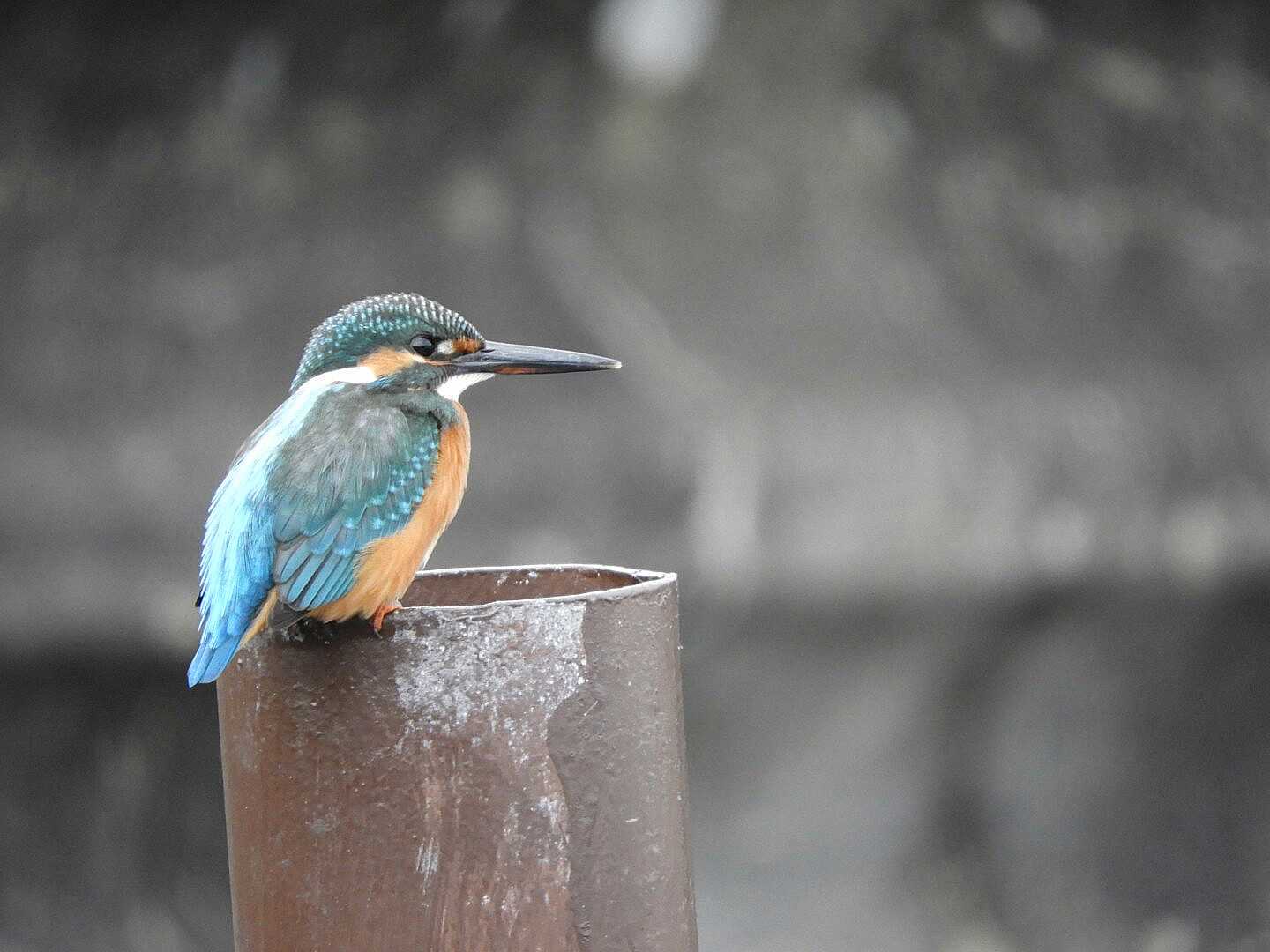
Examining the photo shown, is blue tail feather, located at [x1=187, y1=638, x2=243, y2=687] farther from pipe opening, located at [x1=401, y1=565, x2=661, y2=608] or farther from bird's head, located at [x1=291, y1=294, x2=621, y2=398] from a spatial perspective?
bird's head, located at [x1=291, y1=294, x2=621, y2=398]

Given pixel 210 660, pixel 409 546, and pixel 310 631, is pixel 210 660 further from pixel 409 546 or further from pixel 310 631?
pixel 409 546

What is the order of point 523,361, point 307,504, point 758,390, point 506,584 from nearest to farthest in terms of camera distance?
point 307,504
point 506,584
point 523,361
point 758,390

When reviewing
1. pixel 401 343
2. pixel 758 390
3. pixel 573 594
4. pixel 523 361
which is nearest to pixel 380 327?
pixel 401 343

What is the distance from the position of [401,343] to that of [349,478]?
0.78 feet

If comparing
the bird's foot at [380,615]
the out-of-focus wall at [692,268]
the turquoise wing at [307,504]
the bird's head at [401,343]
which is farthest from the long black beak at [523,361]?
the out-of-focus wall at [692,268]

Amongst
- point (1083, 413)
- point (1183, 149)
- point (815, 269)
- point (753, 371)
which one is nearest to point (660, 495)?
point (753, 371)

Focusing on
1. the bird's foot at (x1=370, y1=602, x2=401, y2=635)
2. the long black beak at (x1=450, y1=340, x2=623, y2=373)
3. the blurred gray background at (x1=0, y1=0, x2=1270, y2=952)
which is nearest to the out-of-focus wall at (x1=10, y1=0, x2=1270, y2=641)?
the blurred gray background at (x1=0, y1=0, x2=1270, y2=952)

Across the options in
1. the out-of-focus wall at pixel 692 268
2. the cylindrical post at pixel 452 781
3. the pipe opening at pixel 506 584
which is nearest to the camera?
the cylindrical post at pixel 452 781

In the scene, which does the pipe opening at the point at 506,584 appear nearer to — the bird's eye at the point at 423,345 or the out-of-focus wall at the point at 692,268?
the bird's eye at the point at 423,345

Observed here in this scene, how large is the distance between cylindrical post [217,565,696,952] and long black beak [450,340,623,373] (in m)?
0.42

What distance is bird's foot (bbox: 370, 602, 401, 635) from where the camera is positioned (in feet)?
4.31

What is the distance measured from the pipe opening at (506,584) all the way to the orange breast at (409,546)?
0.06 metres

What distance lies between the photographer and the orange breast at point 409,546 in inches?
53.8

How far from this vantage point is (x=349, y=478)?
57.1 inches
